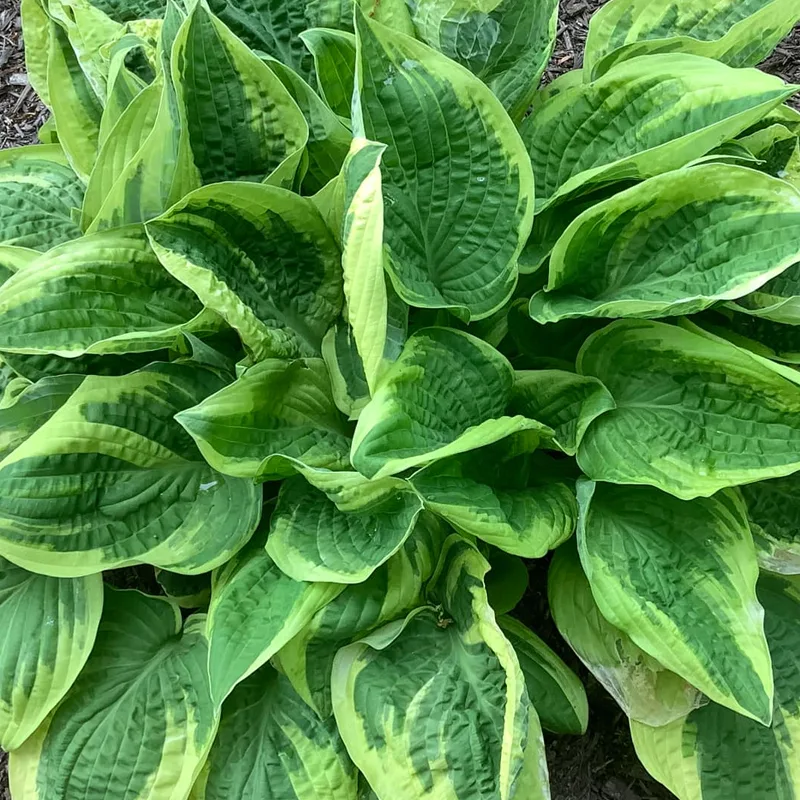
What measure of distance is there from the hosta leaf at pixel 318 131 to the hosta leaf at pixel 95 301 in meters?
0.26

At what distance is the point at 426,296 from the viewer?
90 cm

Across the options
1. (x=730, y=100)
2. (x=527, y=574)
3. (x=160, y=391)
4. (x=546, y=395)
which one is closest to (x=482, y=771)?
(x=527, y=574)

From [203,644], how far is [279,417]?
328mm

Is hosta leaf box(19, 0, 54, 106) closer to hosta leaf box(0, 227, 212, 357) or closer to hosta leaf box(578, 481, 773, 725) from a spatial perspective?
hosta leaf box(0, 227, 212, 357)

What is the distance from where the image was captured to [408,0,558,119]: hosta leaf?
3.49 feet

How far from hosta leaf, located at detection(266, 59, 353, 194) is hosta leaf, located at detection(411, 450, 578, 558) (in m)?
0.44

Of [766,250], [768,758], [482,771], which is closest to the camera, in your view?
[766,250]

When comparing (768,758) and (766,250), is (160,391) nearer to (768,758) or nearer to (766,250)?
(766,250)

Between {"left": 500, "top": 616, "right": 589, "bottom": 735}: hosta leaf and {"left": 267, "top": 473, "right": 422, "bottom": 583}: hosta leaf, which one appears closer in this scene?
{"left": 267, "top": 473, "right": 422, "bottom": 583}: hosta leaf

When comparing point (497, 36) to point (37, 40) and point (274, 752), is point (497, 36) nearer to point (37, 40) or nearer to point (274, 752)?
point (37, 40)

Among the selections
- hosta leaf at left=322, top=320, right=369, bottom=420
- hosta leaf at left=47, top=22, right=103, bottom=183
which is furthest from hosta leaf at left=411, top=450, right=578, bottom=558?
hosta leaf at left=47, top=22, right=103, bottom=183

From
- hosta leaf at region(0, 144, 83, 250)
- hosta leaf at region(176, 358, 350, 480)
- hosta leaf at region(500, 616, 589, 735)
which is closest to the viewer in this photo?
hosta leaf at region(176, 358, 350, 480)

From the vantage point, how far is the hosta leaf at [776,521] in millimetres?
998

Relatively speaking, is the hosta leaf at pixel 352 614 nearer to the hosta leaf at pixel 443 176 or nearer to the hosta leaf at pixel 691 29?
the hosta leaf at pixel 443 176
